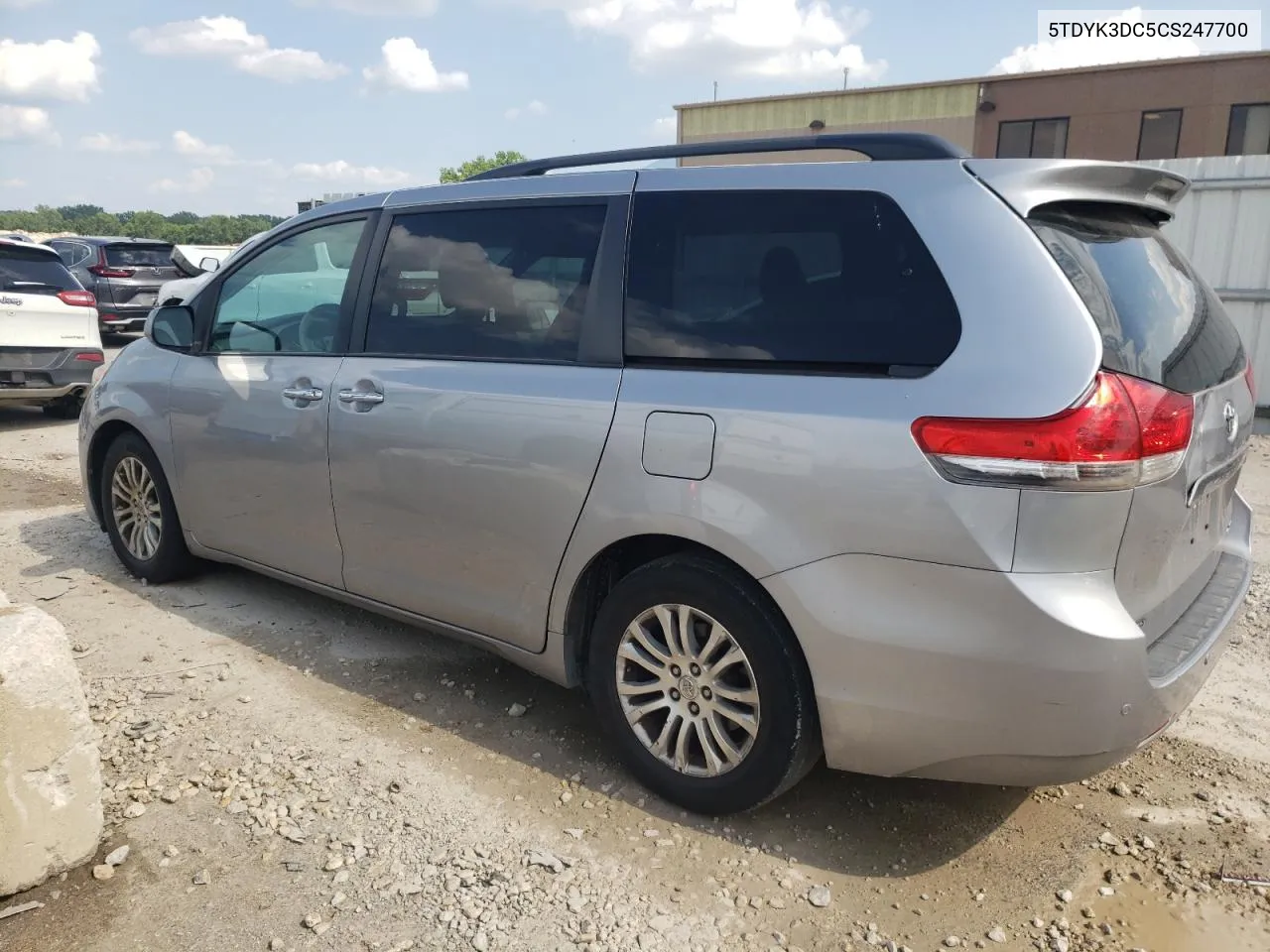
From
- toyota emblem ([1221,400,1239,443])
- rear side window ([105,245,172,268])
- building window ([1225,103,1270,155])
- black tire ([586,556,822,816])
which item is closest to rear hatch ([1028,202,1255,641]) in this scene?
toyota emblem ([1221,400,1239,443])

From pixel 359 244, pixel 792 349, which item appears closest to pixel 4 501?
pixel 359 244

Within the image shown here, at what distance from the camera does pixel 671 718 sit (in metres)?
2.92

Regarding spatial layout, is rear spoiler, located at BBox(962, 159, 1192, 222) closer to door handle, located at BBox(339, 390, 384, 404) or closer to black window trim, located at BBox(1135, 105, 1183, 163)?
door handle, located at BBox(339, 390, 384, 404)

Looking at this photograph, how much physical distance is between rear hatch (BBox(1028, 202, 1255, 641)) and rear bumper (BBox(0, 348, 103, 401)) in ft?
30.8

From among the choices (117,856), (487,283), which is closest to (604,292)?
(487,283)

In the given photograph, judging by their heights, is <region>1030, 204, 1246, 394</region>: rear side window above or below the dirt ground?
above

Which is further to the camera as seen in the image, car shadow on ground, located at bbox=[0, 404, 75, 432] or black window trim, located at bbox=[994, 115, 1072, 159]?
black window trim, located at bbox=[994, 115, 1072, 159]

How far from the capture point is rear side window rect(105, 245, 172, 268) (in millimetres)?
15581

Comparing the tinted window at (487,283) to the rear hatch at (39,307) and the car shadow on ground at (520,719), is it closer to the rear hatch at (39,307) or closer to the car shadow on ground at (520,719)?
the car shadow on ground at (520,719)

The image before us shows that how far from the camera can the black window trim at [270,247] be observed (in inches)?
150

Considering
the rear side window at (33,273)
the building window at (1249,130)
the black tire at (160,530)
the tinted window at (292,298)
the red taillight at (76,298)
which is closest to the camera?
the tinted window at (292,298)

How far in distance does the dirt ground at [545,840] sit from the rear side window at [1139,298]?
53.1 inches

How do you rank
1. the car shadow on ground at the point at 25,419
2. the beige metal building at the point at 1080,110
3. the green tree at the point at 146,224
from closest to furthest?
1. the car shadow on ground at the point at 25,419
2. the beige metal building at the point at 1080,110
3. the green tree at the point at 146,224

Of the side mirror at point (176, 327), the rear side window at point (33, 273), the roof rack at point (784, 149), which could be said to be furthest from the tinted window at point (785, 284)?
the rear side window at point (33, 273)
